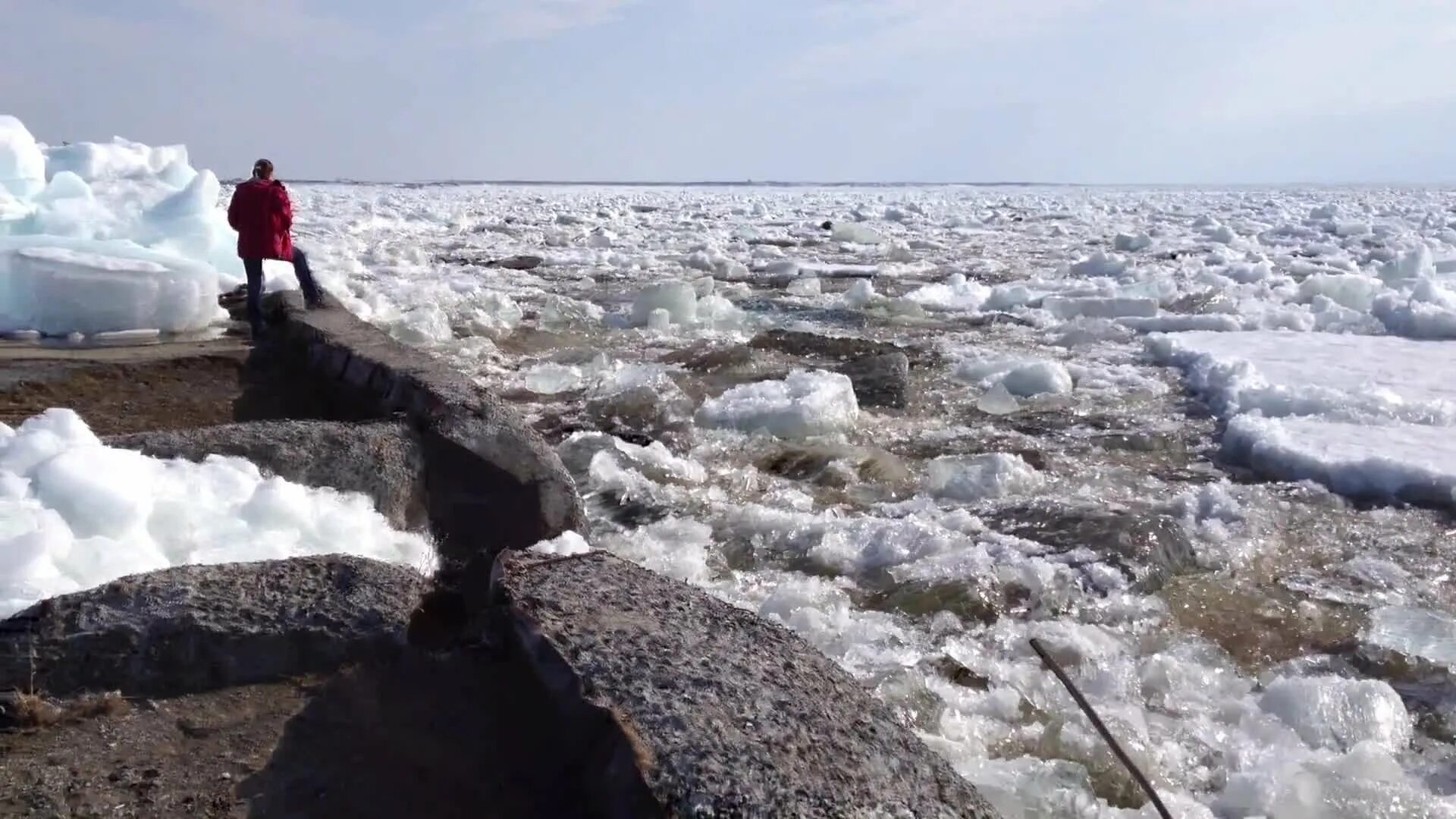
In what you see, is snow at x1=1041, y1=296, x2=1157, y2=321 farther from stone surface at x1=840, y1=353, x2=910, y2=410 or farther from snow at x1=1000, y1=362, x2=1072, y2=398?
stone surface at x1=840, y1=353, x2=910, y2=410

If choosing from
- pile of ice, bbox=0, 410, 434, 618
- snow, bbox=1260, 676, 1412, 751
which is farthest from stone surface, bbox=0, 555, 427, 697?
snow, bbox=1260, 676, 1412, 751

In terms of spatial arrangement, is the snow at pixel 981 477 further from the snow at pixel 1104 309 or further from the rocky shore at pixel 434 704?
the snow at pixel 1104 309

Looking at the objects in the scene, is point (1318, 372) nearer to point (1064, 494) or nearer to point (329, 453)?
point (1064, 494)

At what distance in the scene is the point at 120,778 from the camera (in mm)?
1550

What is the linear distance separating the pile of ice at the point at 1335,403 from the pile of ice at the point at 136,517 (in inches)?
140

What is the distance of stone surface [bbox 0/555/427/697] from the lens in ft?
5.92

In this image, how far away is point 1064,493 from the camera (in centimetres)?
424

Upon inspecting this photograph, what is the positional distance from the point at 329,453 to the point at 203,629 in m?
1.25

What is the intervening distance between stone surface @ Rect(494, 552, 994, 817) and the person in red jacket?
3.91m

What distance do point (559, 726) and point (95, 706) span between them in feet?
2.52

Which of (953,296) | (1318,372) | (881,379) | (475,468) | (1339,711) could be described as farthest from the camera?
(953,296)

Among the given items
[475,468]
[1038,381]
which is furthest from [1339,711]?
[1038,381]

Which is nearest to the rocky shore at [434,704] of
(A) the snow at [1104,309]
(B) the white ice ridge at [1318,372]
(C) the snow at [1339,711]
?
(C) the snow at [1339,711]

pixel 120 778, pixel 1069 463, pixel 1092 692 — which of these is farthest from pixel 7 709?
pixel 1069 463
